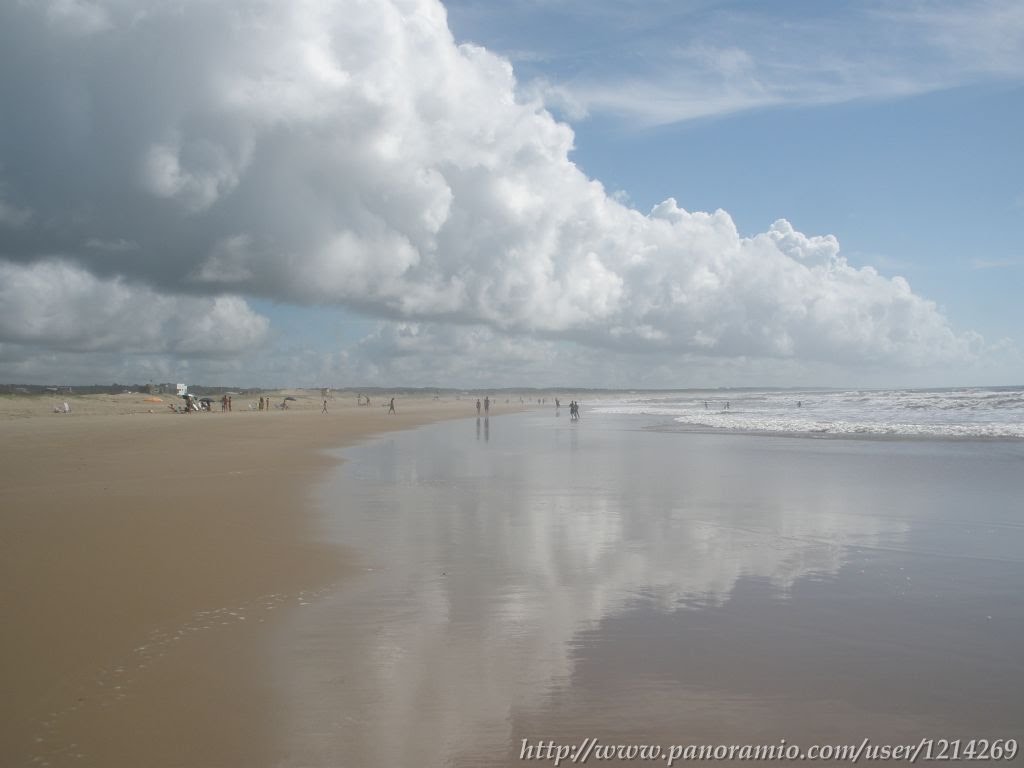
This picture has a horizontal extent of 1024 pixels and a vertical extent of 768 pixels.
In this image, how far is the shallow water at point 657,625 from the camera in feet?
16.8

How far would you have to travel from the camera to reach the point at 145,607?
7.75 m

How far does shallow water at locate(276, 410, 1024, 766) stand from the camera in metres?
5.13

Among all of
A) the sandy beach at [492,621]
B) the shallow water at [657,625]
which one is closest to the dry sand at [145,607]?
the sandy beach at [492,621]

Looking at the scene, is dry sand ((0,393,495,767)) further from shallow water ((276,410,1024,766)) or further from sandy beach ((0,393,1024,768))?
shallow water ((276,410,1024,766))

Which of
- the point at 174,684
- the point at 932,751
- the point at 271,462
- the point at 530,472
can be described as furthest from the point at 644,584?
the point at 271,462

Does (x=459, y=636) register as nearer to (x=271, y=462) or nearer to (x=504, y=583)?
(x=504, y=583)

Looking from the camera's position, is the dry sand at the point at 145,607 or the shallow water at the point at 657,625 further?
the shallow water at the point at 657,625

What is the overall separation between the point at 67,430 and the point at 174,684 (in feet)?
121

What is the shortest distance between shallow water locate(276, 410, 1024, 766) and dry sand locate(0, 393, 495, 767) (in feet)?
1.66

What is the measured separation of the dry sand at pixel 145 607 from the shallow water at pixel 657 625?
0.51 m

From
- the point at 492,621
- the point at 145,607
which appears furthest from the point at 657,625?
the point at 145,607

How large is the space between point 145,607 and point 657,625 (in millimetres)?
5342

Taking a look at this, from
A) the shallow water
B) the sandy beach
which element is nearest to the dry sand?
the sandy beach

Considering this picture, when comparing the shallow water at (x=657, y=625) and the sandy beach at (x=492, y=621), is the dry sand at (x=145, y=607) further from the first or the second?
the shallow water at (x=657, y=625)
